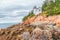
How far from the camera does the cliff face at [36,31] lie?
90.4ft

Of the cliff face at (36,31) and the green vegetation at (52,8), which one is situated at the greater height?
the green vegetation at (52,8)

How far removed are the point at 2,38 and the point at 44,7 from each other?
18.1 meters

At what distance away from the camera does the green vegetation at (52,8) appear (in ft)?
162

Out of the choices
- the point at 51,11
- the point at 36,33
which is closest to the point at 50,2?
the point at 51,11

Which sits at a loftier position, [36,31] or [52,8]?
[52,8]

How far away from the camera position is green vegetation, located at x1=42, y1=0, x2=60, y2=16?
49.3 metres

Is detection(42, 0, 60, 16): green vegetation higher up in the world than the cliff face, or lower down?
higher up

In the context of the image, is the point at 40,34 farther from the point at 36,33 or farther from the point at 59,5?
the point at 59,5

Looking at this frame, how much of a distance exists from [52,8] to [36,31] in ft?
79.5

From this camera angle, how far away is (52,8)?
2029 inches

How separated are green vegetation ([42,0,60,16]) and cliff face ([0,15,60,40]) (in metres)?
1.01

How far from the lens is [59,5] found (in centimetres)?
5119

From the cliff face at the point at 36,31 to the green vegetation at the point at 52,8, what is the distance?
1.01 meters

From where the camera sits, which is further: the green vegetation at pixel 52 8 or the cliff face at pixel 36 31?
the green vegetation at pixel 52 8
